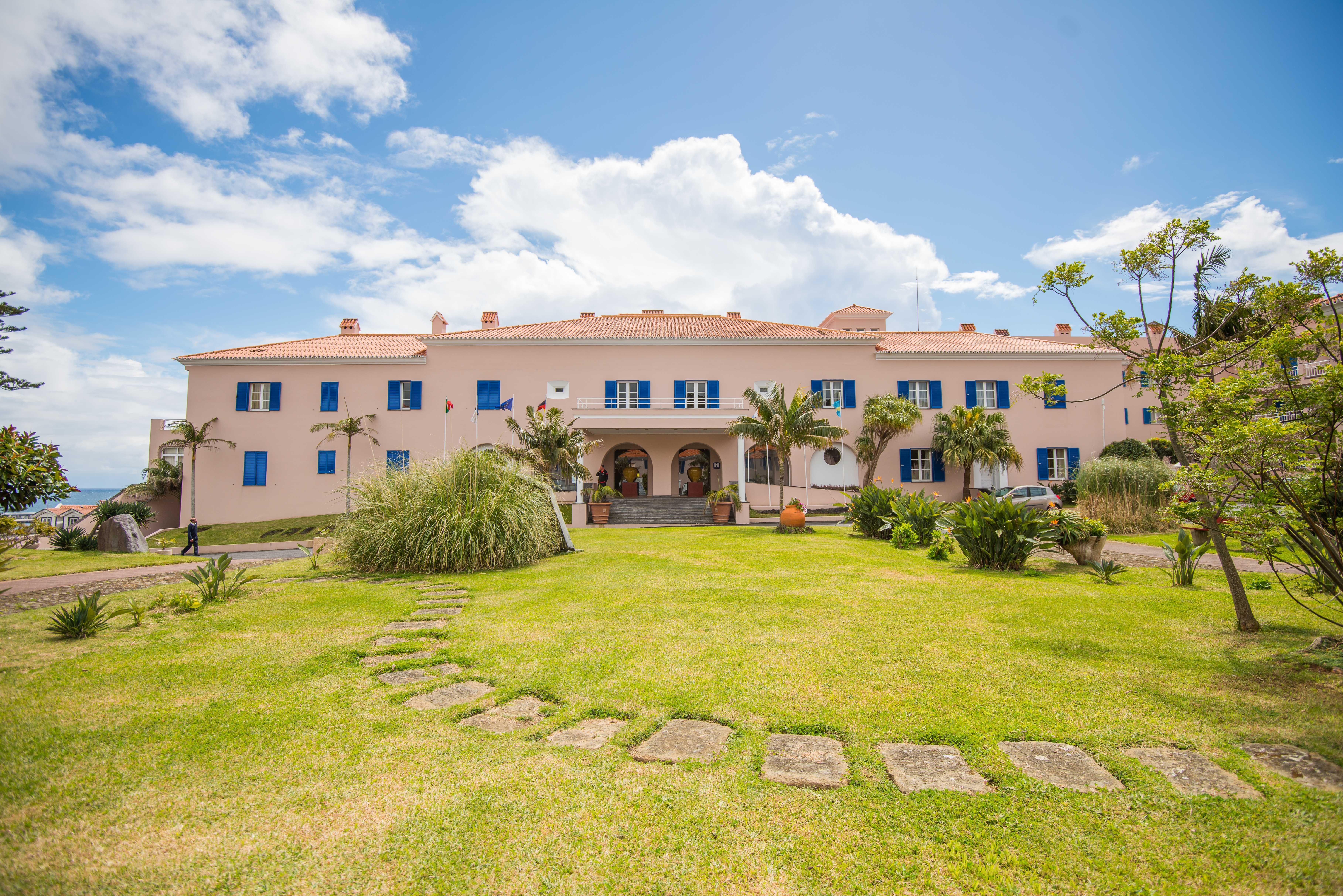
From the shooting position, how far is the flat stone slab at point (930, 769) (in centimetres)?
279

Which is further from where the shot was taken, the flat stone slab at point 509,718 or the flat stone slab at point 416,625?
the flat stone slab at point 416,625

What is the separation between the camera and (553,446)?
60.7 ft

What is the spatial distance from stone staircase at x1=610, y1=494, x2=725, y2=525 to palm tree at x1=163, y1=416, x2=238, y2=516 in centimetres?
1666

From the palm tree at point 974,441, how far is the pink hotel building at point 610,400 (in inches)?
44.5

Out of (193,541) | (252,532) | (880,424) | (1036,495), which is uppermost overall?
(880,424)

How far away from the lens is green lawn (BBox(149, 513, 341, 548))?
22047 millimetres

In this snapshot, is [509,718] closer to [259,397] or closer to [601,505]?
[601,505]

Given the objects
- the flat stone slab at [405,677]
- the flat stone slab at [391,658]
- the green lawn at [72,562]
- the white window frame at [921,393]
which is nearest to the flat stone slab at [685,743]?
the flat stone slab at [405,677]

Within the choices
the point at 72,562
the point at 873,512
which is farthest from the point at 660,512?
the point at 72,562

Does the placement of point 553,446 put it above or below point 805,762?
above

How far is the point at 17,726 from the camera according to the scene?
332 cm

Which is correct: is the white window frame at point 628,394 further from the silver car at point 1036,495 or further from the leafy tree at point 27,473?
the leafy tree at point 27,473

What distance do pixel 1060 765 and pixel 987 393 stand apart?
26765mm

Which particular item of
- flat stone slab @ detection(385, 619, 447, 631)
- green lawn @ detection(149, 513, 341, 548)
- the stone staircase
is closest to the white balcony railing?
the stone staircase
